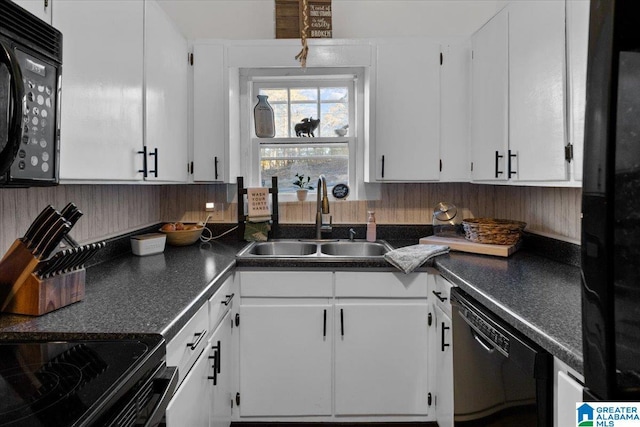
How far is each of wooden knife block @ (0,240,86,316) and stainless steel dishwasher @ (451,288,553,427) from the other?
131 cm

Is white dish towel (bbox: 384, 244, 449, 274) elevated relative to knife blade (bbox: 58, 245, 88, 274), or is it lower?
lower

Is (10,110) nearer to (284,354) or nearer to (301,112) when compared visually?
(284,354)

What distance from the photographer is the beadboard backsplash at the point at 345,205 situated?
1863 millimetres

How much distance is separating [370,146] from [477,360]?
4.62 ft

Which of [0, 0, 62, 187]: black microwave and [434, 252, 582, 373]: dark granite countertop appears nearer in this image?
[0, 0, 62, 187]: black microwave

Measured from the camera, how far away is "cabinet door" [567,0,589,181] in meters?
1.38

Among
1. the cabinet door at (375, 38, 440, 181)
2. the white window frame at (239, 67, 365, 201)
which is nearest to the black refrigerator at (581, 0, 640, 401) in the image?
the cabinet door at (375, 38, 440, 181)

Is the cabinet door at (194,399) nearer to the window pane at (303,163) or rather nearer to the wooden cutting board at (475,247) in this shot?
the wooden cutting board at (475,247)

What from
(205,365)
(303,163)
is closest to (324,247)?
(303,163)

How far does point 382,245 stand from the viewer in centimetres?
250

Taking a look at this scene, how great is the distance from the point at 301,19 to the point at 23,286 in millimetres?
2048

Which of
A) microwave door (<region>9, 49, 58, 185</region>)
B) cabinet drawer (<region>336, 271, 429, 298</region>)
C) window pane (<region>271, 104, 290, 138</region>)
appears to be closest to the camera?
microwave door (<region>9, 49, 58, 185</region>)

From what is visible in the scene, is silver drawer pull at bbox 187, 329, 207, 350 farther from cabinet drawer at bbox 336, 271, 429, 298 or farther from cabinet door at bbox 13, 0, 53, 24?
cabinet door at bbox 13, 0, 53, 24

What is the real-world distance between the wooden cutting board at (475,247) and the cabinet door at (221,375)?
4.02ft
